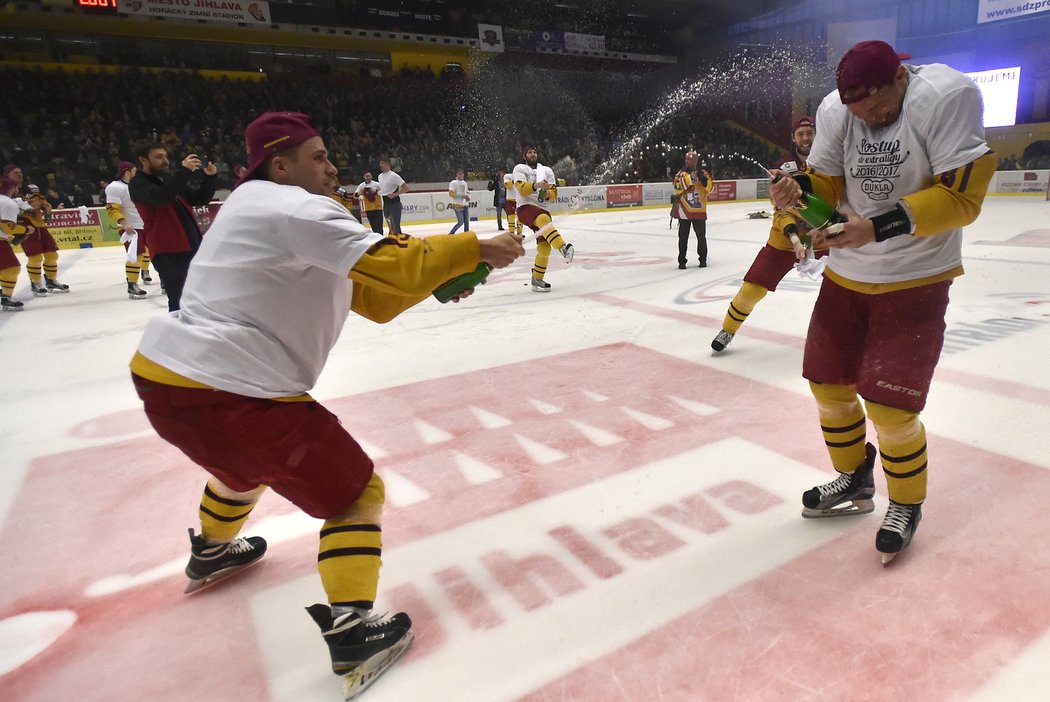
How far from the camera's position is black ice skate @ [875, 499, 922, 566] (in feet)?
6.39

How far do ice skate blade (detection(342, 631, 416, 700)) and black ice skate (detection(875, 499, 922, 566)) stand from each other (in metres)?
1.49

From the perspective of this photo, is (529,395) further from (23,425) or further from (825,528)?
(23,425)

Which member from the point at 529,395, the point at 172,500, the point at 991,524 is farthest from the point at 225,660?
the point at 991,524

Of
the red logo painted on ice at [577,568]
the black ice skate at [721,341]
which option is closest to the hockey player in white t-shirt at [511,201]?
the black ice skate at [721,341]

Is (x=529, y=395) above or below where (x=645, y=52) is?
below

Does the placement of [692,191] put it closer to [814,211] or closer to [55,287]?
[814,211]

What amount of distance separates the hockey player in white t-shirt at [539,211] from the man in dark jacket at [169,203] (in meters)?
3.54

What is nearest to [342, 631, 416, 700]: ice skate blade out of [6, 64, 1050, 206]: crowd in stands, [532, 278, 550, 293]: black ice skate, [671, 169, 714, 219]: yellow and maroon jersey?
[532, 278, 550, 293]: black ice skate

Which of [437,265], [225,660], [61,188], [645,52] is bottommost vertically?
[225,660]

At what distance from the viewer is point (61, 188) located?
15086 mm

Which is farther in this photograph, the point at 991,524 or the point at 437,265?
the point at 991,524

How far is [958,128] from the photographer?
1710 millimetres

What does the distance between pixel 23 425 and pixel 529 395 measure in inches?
117

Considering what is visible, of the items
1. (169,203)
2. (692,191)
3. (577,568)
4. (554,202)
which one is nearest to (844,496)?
(577,568)
